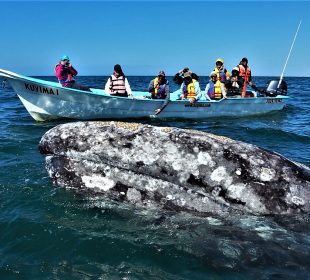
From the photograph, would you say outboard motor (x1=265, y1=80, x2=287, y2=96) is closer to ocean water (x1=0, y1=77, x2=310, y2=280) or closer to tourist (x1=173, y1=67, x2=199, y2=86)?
tourist (x1=173, y1=67, x2=199, y2=86)

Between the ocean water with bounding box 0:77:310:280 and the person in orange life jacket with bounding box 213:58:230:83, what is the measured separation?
42.5 ft

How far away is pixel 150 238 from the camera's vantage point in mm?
4660

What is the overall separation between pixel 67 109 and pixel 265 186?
1121cm

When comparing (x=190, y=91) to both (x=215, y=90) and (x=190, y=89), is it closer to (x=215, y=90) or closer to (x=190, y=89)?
(x=190, y=89)

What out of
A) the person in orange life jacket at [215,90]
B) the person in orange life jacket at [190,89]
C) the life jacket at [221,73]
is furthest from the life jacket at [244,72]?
the person in orange life jacket at [190,89]

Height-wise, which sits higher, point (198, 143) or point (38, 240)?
point (198, 143)

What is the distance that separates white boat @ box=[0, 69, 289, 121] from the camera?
14.6 meters

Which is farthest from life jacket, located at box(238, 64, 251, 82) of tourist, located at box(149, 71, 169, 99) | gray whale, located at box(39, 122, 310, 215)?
gray whale, located at box(39, 122, 310, 215)

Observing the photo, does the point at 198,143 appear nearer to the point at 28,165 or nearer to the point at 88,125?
the point at 88,125

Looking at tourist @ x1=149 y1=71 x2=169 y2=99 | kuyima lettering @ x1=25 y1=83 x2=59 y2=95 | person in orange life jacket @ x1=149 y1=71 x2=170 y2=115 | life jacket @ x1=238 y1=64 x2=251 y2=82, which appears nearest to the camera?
kuyima lettering @ x1=25 y1=83 x2=59 y2=95

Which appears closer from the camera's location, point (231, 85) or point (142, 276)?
point (142, 276)

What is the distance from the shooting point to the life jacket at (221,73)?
18.0 metres

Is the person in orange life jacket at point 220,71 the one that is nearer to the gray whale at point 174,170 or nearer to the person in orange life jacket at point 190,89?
the person in orange life jacket at point 190,89

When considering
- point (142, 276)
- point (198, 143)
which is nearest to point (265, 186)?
point (198, 143)
